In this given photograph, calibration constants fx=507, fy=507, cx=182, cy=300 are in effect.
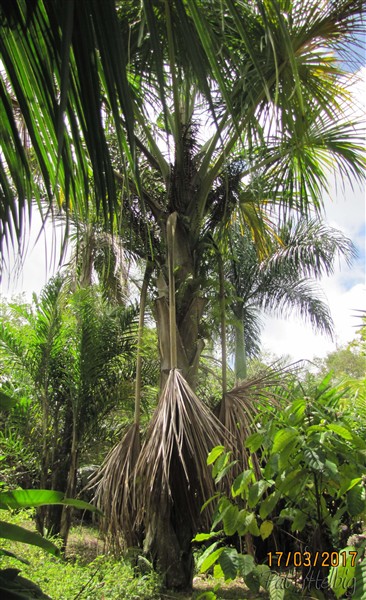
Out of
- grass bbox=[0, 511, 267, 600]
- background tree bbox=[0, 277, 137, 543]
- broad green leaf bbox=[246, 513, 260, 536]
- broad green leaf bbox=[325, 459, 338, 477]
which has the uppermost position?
background tree bbox=[0, 277, 137, 543]

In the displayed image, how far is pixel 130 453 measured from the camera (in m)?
3.74

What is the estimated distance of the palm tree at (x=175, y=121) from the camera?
40.3 inches

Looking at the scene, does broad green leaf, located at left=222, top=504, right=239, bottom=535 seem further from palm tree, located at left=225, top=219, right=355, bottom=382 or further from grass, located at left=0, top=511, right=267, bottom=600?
palm tree, located at left=225, top=219, right=355, bottom=382

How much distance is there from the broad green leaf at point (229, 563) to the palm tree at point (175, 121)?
3.88 ft

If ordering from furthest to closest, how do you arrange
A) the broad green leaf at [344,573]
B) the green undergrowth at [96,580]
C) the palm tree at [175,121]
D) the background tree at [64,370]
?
1. the background tree at [64,370]
2. the green undergrowth at [96,580]
3. the broad green leaf at [344,573]
4. the palm tree at [175,121]

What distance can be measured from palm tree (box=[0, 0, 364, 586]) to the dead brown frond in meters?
0.15

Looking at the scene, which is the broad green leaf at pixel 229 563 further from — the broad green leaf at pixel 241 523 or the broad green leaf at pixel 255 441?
the broad green leaf at pixel 255 441

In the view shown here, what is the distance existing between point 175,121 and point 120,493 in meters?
2.64

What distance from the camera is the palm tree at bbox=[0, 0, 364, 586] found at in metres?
1.02

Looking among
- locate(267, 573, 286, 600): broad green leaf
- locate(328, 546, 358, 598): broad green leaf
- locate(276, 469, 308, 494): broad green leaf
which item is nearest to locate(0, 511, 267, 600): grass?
locate(267, 573, 286, 600): broad green leaf

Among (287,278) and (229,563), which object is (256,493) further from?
(287,278)

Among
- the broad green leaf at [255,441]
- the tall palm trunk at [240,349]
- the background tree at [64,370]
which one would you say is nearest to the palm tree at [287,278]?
the tall palm trunk at [240,349]

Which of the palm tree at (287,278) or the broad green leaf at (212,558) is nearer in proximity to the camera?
the broad green leaf at (212,558)

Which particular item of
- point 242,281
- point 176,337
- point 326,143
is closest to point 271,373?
point 176,337
